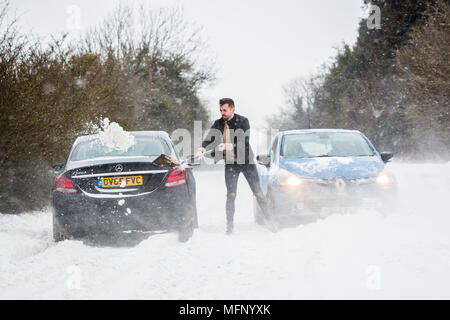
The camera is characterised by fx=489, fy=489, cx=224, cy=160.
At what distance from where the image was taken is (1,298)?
413 cm

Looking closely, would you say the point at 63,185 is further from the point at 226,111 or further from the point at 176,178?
the point at 226,111

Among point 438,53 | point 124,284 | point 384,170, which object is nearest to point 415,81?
point 438,53

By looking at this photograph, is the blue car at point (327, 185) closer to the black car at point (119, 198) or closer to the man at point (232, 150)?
the man at point (232, 150)

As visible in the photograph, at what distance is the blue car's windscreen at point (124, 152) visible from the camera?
20.5ft

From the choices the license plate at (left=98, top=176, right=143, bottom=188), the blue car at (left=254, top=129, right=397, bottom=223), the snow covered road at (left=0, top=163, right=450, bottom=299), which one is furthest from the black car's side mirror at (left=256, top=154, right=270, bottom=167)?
the license plate at (left=98, top=176, right=143, bottom=188)

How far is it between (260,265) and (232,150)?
274 centimetres

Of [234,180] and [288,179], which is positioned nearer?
→ [288,179]

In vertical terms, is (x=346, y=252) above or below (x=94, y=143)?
below

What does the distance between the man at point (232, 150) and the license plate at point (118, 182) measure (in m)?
1.67

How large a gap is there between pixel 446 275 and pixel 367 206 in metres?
2.52

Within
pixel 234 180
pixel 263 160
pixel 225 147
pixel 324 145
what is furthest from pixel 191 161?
pixel 324 145

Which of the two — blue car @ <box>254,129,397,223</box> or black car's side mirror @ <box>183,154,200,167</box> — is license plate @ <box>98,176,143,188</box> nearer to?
black car's side mirror @ <box>183,154,200,167</box>

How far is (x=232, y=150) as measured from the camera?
7211 mm
